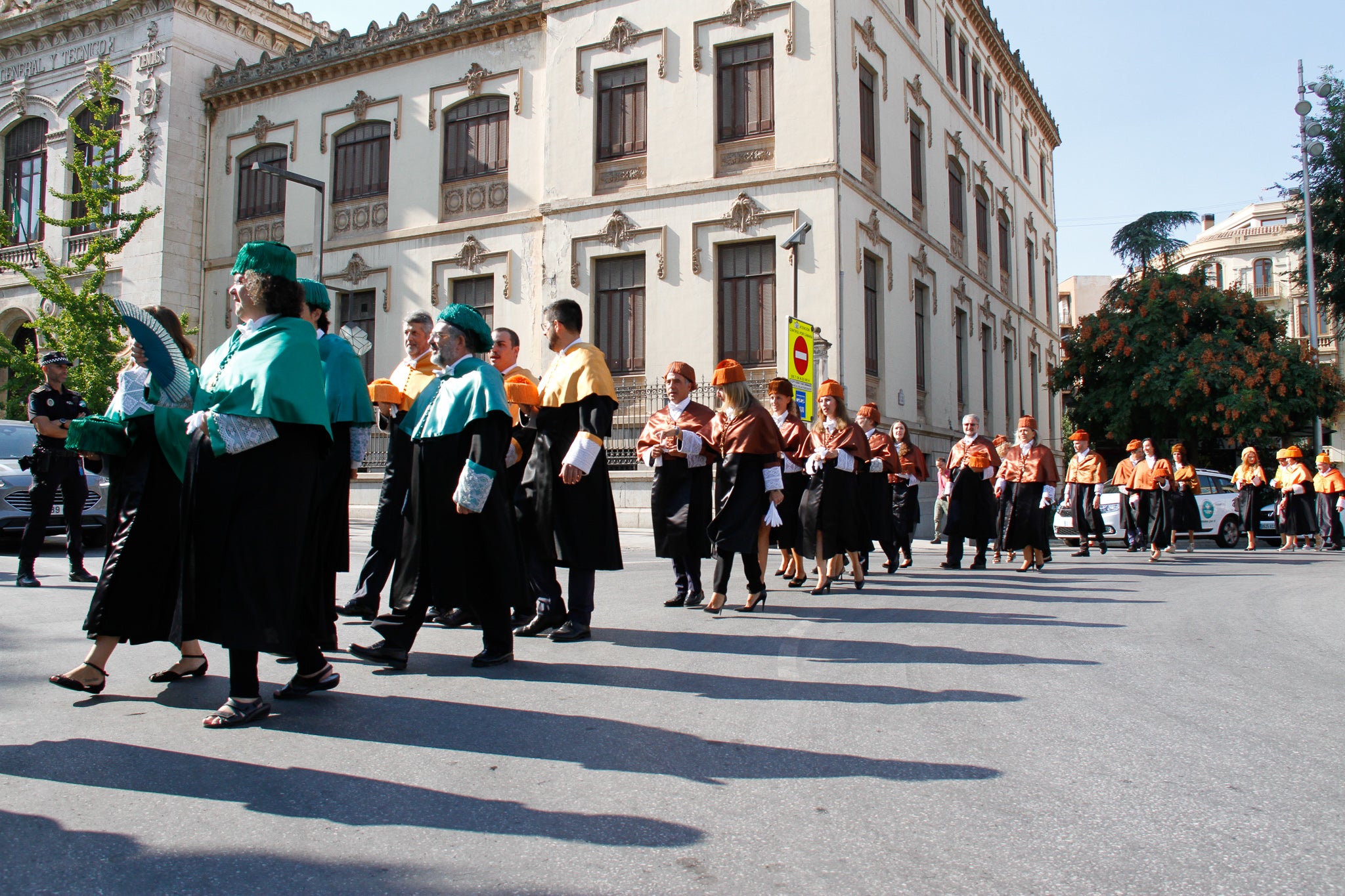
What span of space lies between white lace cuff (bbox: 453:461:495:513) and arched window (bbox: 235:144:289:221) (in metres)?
25.0

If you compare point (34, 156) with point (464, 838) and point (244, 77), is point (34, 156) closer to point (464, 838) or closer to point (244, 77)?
point (244, 77)

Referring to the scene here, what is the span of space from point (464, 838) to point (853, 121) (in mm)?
21129

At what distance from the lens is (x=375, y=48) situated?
26.1 metres

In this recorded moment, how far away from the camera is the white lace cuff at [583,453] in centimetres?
621

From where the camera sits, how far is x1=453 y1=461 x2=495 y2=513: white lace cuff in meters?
5.16

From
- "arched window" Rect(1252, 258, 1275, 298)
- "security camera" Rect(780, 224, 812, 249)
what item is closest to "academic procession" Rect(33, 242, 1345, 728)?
"security camera" Rect(780, 224, 812, 249)

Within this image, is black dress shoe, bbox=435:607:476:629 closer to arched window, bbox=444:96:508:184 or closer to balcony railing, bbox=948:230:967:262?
arched window, bbox=444:96:508:184

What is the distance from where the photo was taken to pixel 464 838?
9.99 ft

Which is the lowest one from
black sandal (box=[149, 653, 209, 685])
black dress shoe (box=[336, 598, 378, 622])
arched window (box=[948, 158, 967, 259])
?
black sandal (box=[149, 653, 209, 685])

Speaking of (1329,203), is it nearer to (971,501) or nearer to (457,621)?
(971,501)

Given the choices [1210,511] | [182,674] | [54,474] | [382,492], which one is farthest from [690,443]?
[1210,511]

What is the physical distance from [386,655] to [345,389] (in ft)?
4.60

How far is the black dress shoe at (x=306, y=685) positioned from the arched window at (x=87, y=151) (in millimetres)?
26053

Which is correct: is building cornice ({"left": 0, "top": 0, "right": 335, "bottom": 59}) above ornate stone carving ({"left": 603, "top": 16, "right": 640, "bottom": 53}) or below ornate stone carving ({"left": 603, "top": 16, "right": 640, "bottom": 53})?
above
